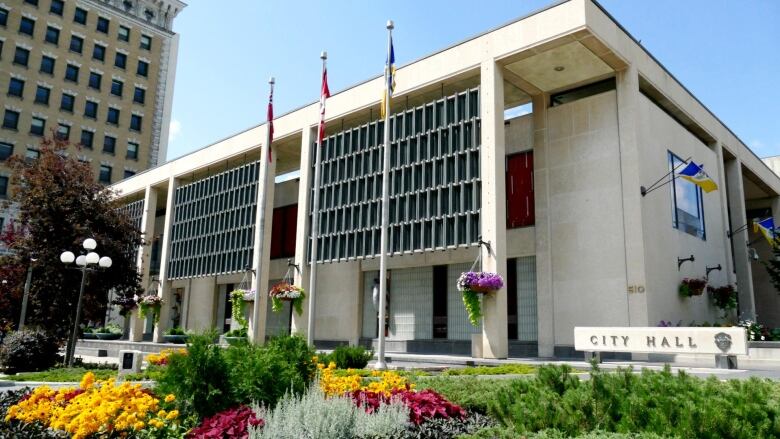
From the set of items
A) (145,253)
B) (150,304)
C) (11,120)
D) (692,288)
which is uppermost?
(11,120)

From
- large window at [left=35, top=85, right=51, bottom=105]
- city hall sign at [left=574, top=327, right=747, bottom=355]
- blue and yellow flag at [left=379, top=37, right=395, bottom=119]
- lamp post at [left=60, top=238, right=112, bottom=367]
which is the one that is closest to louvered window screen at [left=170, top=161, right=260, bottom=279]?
lamp post at [left=60, top=238, right=112, bottom=367]

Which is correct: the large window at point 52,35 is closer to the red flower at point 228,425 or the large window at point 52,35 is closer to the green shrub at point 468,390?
the green shrub at point 468,390

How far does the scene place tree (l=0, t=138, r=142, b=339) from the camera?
77.6 feet

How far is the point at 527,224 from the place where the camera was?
2620cm

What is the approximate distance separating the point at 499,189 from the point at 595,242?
485 cm

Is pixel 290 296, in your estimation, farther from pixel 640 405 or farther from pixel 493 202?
pixel 640 405

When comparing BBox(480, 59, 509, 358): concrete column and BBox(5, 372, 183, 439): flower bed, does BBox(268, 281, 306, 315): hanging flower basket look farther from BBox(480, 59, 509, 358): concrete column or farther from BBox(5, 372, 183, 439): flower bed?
BBox(5, 372, 183, 439): flower bed

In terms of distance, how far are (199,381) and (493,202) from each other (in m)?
16.4

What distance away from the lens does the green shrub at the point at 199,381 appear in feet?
25.9

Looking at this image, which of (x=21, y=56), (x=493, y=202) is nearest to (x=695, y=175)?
(x=493, y=202)

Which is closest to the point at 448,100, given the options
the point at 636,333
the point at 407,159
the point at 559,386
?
the point at 407,159

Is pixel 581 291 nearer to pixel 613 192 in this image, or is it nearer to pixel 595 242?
pixel 595 242

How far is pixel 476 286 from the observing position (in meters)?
21.7

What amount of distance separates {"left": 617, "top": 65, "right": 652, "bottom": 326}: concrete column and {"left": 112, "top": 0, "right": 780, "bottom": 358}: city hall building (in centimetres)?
6
